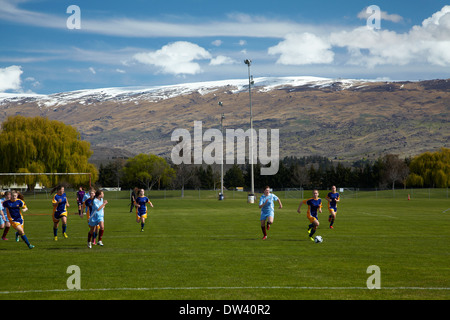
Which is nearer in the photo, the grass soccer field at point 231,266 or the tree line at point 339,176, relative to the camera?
the grass soccer field at point 231,266

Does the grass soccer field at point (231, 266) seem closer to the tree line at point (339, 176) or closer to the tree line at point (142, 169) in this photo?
the tree line at point (142, 169)

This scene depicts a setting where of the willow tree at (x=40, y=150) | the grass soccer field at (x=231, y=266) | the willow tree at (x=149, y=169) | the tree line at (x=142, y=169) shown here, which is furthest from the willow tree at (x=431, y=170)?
the grass soccer field at (x=231, y=266)

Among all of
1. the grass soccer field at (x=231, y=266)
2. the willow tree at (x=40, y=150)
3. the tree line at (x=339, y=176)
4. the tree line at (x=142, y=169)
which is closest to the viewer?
the grass soccer field at (x=231, y=266)

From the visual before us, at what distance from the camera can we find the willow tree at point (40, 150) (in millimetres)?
72250

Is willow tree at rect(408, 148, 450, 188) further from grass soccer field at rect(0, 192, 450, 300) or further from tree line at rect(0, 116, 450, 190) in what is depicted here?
grass soccer field at rect(0, 192, 450, 300)

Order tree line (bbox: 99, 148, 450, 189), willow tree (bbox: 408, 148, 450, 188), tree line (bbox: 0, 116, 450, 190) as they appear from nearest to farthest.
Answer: tree line (bbox: 0, 116, 450, 190) → willow tree (bbox: 408, 148, 450, 188) → tree line (bbox: 99, 148, 450, 189)

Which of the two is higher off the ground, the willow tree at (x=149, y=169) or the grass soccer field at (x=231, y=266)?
the willow tree at (x=149, y=169)

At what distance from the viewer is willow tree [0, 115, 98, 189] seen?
72.2 metres

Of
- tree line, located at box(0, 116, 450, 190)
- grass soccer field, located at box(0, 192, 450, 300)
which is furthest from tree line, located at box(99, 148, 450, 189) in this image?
grass soccer field, located at box(0, 192, 450, 300)

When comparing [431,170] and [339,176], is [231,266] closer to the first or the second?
[431,170]

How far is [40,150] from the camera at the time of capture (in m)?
73.9

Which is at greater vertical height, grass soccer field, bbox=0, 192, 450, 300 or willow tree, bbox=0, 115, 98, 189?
willow tree, bbox=0, 115, 98, 189

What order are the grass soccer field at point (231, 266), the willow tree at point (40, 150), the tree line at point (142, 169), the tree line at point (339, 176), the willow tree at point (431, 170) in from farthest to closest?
1. the tree line at point (339, 176)
2. the willow tree at point (431, 170)
3. the tree line at point (142, 169)
4. the willow tree at point (40, 150)
5. the grass soccer field at point (231, 266)
